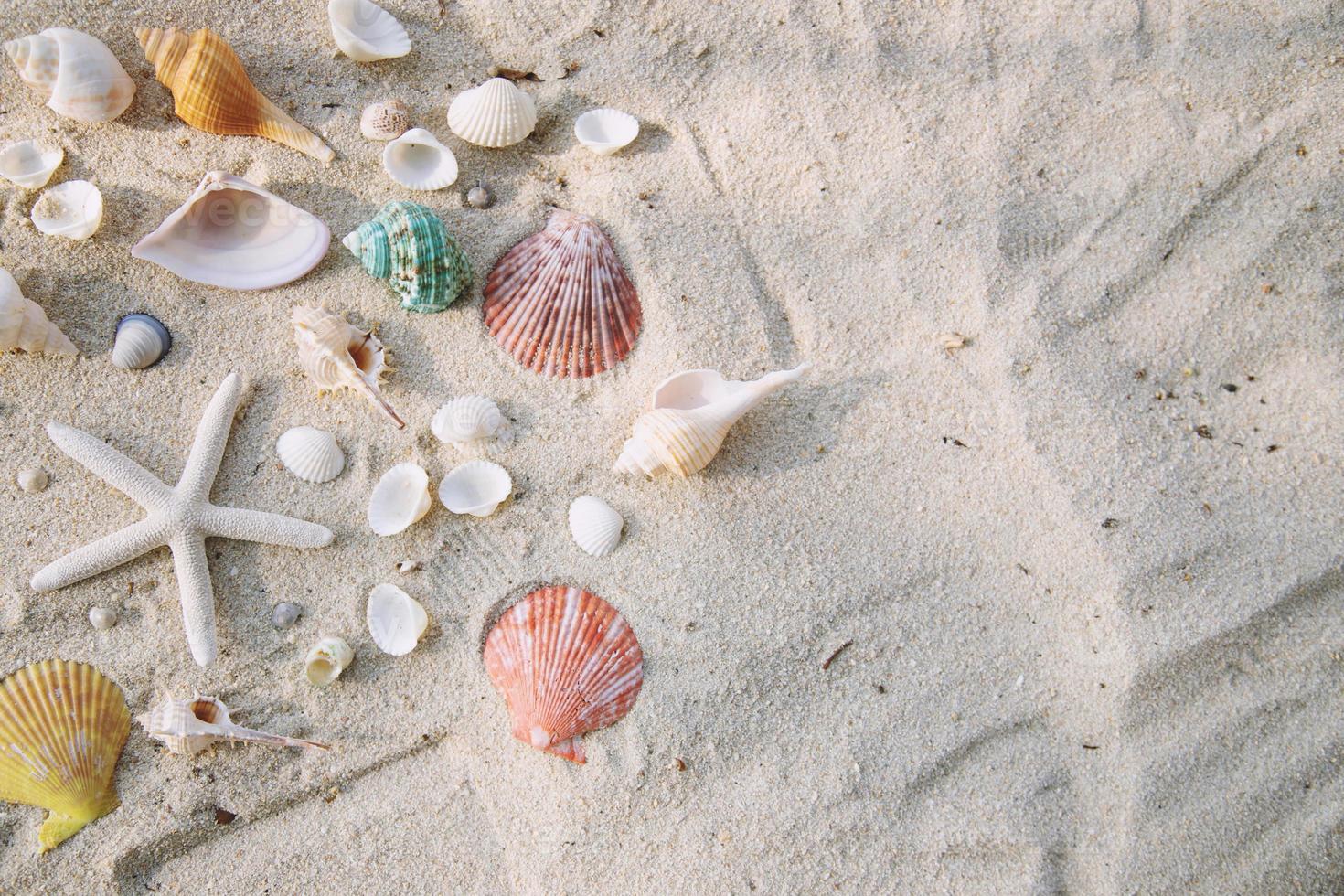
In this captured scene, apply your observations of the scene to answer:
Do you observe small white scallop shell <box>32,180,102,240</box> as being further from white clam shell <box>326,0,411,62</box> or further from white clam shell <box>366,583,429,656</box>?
white clam shell <box>366,583,429,656</box>

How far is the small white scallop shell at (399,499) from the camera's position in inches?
99.0

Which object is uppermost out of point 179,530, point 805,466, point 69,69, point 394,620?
point 69,69

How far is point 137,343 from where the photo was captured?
255 centimetres

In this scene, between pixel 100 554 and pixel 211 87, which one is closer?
pixel 100 554

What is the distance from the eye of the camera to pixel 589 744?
242cm

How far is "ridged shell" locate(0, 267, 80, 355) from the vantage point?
95.0 inches

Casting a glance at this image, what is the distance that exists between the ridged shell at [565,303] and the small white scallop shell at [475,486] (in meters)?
0.35

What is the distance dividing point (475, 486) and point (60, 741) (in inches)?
50.7

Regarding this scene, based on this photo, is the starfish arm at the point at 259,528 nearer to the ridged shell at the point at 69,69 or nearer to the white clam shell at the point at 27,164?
the white clam shell at the point at 27,164

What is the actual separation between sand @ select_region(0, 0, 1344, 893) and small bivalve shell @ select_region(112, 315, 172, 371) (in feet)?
0.20

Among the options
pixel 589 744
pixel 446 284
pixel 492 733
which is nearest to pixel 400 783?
pixel 492 733

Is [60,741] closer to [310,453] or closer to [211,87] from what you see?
[310,453]

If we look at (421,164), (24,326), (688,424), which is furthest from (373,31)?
(688,424)

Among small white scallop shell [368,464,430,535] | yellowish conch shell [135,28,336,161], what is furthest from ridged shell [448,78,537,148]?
small white scallop shell [368,464,430,535]
